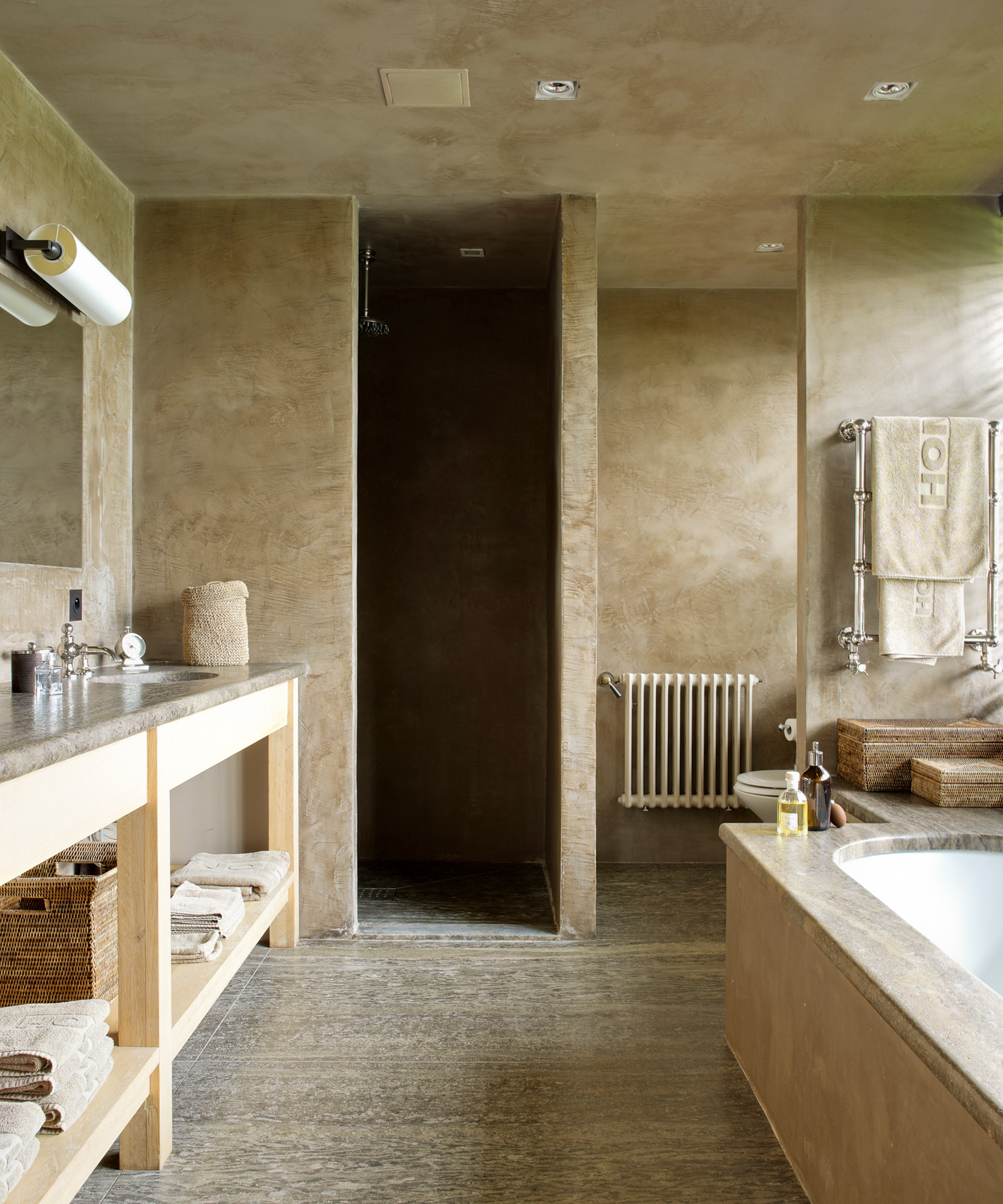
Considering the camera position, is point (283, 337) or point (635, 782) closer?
point (283, 337)

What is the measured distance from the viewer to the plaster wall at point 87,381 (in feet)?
7.18

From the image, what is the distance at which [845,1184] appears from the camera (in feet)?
4.52

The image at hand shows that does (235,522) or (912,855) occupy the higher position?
(235,522)

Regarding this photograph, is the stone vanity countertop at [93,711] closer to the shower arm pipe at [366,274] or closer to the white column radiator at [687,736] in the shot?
the shower arm pipe at [366,274]

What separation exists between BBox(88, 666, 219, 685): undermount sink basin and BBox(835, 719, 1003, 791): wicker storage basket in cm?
186

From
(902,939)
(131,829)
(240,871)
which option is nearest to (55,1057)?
(131,829)

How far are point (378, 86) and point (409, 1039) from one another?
235 cm

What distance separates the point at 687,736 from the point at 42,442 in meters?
2.56

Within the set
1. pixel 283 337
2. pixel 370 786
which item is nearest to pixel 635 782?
pixel 370 786

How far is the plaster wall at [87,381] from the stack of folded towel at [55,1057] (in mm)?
894

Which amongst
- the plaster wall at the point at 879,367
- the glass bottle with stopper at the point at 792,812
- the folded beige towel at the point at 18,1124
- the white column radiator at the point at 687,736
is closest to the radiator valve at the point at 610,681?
the white column radiator at the point at 687,736

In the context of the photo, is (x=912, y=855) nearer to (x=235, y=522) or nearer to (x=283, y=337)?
(x=235, y=522)

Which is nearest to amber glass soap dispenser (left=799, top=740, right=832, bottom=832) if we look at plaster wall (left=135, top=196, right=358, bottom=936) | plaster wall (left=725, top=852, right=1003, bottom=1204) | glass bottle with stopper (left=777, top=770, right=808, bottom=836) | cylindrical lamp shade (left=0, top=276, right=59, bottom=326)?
glass bottle with stopper (left=777, top=770, right=808, bottom=836)

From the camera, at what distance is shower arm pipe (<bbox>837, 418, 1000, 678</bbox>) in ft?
9.09
